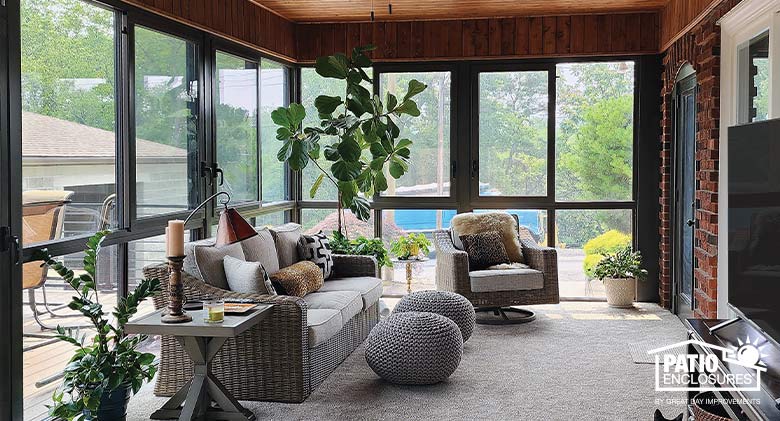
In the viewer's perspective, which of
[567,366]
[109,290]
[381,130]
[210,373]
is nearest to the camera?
[210,373]

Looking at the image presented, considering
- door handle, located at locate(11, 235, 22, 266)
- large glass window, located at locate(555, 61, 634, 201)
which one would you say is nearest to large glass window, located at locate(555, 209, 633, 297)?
large glass window, located at locate(555, 61, 634, 201)

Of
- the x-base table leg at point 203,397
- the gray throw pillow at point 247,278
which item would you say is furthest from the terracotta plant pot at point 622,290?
the x-base table leg at point 203,397

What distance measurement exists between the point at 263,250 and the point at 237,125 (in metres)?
1.76

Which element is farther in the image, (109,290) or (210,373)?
(109,290)

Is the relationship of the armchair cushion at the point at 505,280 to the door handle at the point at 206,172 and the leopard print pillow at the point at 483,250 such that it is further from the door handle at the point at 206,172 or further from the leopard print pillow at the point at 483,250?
the door handle at the point at 206,172

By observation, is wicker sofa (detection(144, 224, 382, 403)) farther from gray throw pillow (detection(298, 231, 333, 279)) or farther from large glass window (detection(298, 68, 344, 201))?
large glass window (detection(298, 68, 344, 201))

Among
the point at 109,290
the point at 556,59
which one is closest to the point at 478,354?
the point at 109,290

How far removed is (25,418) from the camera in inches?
156

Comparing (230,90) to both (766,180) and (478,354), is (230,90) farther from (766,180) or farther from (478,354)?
(766,180)

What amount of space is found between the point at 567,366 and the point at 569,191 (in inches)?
111

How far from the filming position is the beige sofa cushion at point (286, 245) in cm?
568

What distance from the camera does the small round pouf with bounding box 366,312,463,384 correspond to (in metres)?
4.65

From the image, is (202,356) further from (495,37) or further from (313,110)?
(495,37)

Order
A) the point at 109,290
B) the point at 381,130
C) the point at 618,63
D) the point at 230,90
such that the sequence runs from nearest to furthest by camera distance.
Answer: the point at 109,290, the point at 230,90, the point at 381,130, the point at 618,63
